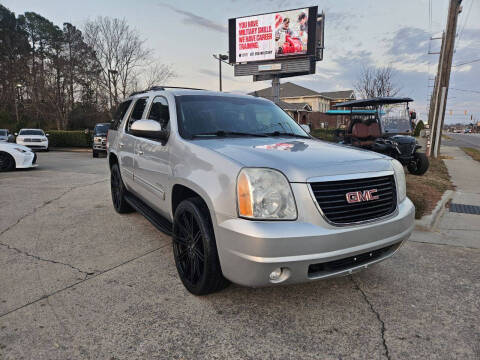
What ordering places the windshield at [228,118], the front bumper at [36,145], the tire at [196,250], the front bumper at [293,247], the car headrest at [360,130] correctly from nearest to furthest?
the front bumper at [293,247], the tire at [196,250], the windshield at [228,118], the car headrest at [360,130], the front bumper at [36,145]

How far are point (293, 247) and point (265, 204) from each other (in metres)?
0.33

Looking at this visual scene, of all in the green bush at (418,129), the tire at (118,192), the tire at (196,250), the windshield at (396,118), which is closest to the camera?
the tire at (196,250)

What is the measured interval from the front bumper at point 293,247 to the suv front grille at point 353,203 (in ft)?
0.23

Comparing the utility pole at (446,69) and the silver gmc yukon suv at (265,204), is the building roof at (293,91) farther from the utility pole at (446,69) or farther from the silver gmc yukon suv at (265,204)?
the silver gmc yukon suv at (265,204)

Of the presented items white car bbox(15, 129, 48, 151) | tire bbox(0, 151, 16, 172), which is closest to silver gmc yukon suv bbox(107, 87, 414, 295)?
tire bbox(0, 151, 16, 172)

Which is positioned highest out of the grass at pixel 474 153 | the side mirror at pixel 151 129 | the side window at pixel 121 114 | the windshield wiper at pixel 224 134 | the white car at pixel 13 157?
the side window at pixel 121 114

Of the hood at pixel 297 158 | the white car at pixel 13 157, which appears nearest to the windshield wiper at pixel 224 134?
the hood at pixel 297 158

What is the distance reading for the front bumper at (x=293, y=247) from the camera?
2066mm

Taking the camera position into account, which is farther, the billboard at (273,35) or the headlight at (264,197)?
the billboard at (273,35)

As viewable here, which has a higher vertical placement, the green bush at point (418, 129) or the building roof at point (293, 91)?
the building roof at point (293, 91)

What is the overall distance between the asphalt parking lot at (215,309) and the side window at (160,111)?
149cm

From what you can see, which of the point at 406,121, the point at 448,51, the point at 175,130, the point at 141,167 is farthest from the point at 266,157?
the point at 448,51

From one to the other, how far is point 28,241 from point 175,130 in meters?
2.56

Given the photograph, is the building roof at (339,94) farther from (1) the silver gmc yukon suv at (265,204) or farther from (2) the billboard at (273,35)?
(1) the silver gmc yukon suv at (265,204)
